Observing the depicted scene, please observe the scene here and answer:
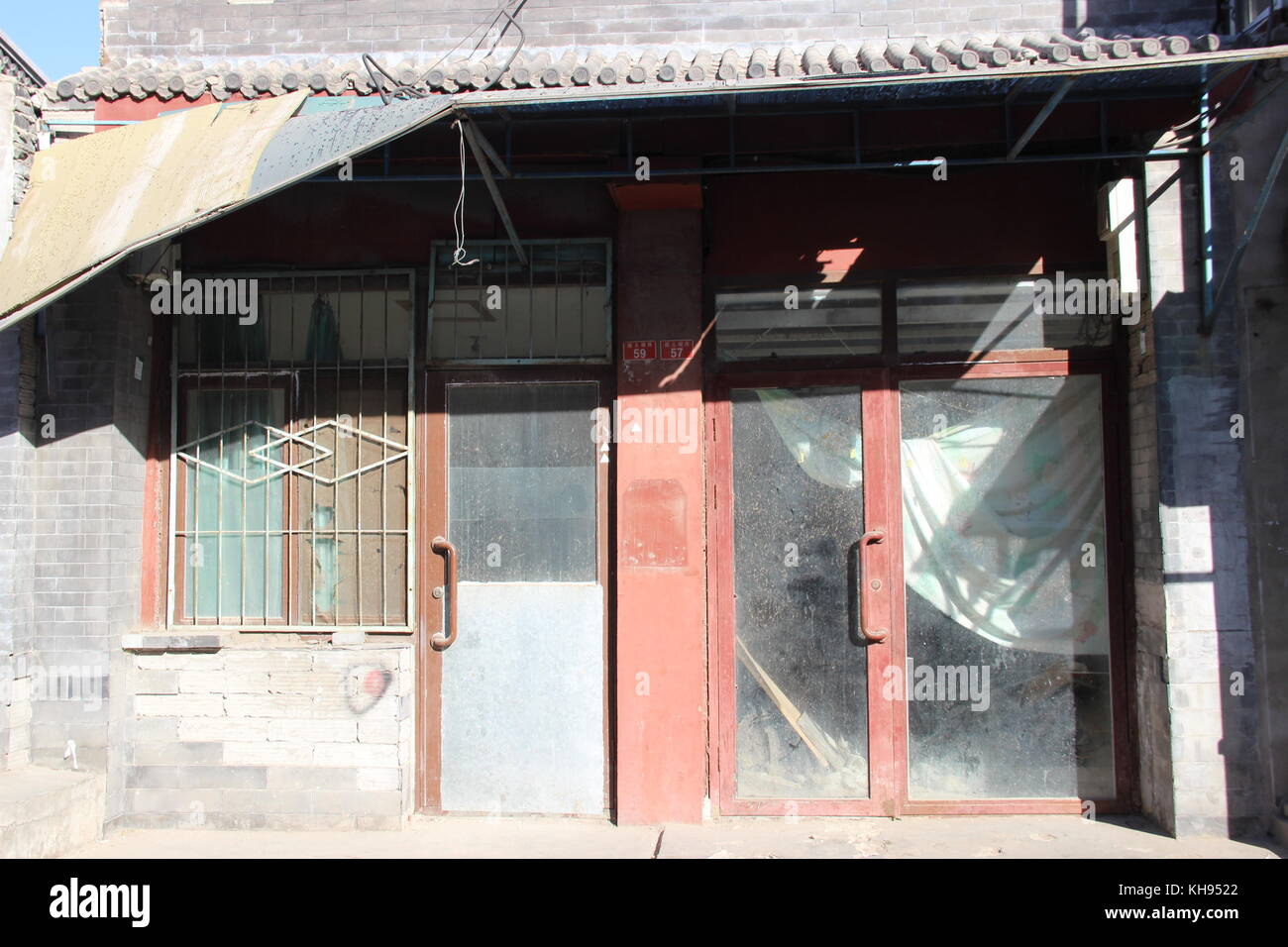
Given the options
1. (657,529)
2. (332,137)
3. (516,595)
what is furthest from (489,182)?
(516,595)

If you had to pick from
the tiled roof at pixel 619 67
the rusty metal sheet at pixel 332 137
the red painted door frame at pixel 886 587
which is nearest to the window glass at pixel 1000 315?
the red painted door frame at pixel 886 587

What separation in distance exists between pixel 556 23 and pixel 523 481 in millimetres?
2932

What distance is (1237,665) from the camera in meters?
5.23

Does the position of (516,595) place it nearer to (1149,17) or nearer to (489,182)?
(489,182)

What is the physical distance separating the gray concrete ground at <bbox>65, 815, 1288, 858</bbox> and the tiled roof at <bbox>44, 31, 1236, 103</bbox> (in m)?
4.00

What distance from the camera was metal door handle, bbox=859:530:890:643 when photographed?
18.7 feet

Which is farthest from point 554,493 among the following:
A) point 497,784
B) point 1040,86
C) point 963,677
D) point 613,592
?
point 1040,86

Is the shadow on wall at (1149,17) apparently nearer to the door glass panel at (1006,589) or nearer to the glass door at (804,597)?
the door glass panel at (1006,589)

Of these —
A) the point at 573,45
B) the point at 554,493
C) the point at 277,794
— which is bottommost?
the point at 277,794

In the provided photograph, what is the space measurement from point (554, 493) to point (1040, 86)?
3.48 meters

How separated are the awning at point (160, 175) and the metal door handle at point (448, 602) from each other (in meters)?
2.30

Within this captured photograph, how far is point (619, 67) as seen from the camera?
5.28m

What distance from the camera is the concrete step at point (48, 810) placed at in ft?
15.9

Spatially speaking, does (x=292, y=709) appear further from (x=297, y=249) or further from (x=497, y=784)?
(x=297, y=249)
